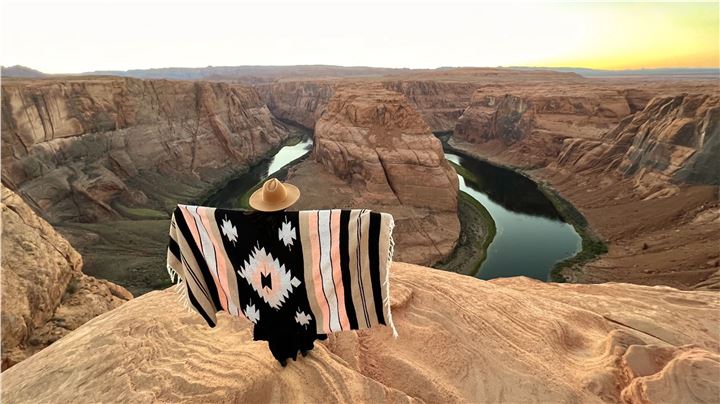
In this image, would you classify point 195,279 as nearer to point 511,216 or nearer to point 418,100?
point 511,216

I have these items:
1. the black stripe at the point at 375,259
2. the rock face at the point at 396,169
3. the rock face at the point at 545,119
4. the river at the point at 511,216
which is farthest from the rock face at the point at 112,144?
the rock face at the point at 545,119

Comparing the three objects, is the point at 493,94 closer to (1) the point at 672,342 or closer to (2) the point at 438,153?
(2) the point at 438,153

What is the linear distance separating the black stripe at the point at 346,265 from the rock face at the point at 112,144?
30156 mm

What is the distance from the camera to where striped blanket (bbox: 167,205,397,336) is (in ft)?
12.4

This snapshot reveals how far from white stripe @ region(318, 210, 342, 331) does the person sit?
283 millimetres

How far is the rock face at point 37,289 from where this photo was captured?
7059mm

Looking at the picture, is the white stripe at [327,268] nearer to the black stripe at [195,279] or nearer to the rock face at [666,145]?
the black stripe at [195,279]

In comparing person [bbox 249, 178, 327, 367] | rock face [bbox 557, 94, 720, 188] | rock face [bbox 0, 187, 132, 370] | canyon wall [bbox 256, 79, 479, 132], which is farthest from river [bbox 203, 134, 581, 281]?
canyon wall [bbox 256, 79, 479, 132]

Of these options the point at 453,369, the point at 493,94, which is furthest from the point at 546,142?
the point at 453,369

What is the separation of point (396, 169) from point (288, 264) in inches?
1044

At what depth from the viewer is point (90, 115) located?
31.5 m

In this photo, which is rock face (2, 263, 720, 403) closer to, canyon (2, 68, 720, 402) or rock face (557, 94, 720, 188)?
canyon (2, 68, 720, 402)

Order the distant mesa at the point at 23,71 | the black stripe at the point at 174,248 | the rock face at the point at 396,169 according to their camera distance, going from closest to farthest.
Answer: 1. the black stripe at the point at 174,248
2. the rock face at the point at 396,169
3. the distant mesa at the point at 23,71

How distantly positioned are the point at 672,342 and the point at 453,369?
4781 mm
